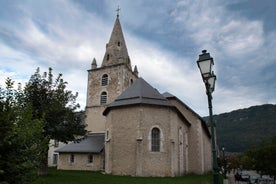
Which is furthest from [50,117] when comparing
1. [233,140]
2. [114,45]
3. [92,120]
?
[233,140]

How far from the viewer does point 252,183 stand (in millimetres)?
29672

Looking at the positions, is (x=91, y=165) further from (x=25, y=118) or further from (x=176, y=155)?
(x=25, y=118)

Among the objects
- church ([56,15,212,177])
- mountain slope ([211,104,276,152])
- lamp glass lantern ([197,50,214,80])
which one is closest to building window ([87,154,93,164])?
church ([56,15,212,177])

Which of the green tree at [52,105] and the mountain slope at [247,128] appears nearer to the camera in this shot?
the green tree at [52,105]

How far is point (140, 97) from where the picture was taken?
21.7 metres

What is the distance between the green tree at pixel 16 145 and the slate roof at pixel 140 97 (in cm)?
1543

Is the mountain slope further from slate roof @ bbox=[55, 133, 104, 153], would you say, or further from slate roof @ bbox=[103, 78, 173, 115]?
slate roof @ bbox=[103, 78, 173, 115]

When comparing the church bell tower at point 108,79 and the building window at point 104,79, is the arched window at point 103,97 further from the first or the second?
the building window at point 104,79

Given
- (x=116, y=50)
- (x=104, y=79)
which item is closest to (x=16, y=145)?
(x=104, y=79)

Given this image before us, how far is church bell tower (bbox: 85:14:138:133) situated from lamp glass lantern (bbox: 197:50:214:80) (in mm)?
27687

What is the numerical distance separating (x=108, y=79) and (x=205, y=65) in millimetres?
30019

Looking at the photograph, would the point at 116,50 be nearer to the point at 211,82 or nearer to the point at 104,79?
the point at 104,79

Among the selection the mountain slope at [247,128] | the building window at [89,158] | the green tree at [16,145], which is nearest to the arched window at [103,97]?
the building window at [89,158]

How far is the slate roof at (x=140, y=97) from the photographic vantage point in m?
21.5
